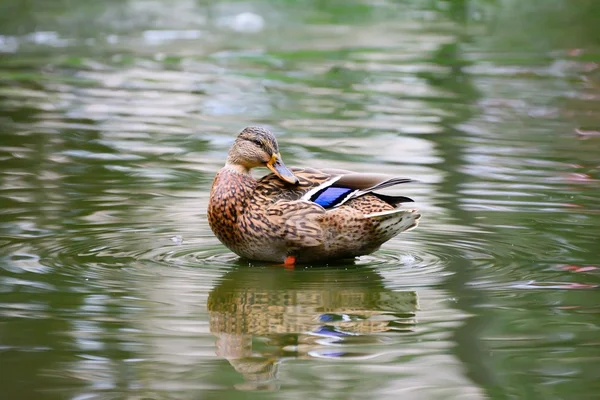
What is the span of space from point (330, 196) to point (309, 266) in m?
0.45

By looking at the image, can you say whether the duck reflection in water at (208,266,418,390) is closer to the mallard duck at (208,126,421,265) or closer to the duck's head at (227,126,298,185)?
the mallard duck at (208,126,421,265)

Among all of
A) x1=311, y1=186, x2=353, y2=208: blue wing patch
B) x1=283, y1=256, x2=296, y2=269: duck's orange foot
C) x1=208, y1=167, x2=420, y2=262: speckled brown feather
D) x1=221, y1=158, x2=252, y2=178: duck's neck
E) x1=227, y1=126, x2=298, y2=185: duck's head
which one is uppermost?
x1=227, y1=126, x2=298, y2=185: duck's head

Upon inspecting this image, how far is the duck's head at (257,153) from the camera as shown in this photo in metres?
7.84

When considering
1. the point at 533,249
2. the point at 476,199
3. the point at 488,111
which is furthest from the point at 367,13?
the point at 533,249

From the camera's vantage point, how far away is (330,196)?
7.73 metres

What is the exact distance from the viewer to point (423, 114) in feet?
45.3

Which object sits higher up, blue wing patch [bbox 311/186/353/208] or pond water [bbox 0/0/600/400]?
blue wing patch [bbox 311/186/353/208]

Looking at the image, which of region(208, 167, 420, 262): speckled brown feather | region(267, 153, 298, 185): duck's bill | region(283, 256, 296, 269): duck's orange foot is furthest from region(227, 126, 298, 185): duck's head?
region(283, 256, 296, 269): duck's orange foot

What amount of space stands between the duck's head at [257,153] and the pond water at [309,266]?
60 cm

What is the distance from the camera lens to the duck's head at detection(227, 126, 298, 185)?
25.7ft

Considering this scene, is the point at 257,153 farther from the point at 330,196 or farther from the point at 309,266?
the point at 309,266

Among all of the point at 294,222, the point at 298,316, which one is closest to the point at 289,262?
the point at 294,222

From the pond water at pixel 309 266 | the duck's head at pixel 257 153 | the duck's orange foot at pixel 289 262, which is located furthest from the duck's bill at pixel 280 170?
the pond water at pixel 309 266

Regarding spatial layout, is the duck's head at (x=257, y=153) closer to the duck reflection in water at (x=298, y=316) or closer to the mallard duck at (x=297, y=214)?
the mallard duck at (x=297, y=214)
